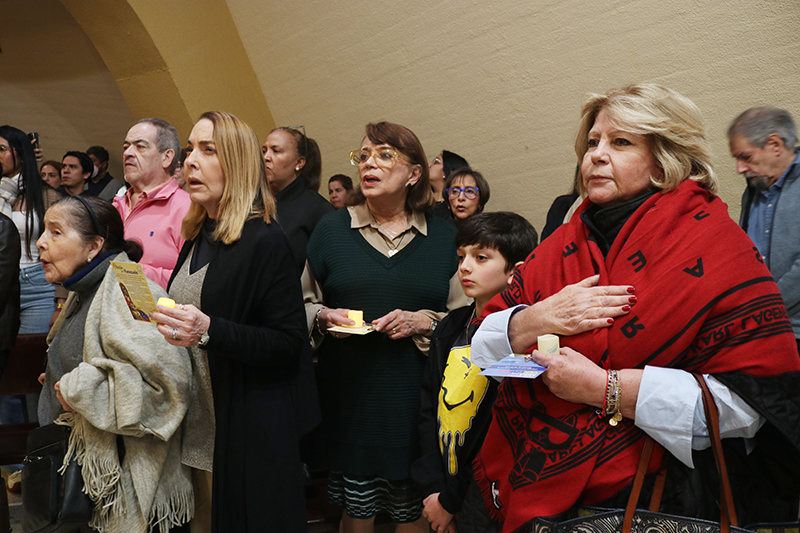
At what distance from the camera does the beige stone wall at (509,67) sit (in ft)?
10.1

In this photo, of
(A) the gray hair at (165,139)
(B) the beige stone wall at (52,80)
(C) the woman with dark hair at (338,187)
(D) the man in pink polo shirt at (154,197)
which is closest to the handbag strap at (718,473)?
(D) the man in pink polo shirt at (154,197)

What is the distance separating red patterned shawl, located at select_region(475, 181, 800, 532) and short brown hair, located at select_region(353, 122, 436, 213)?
4.59 feet

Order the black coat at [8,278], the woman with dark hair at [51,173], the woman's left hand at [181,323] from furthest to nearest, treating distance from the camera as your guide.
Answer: the woman with dark hair at [51,173] → the black coat at [8,278] → the woman's left hand at [181,323]

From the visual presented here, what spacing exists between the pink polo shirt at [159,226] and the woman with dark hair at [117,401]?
0.40m

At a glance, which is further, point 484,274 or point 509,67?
point 509,67

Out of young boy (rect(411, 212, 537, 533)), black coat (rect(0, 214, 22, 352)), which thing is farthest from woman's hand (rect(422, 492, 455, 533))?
black coat (rect(0, 214, 22, 352))

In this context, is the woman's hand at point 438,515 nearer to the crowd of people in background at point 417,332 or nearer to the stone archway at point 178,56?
the crowd of people in background at point 417,332

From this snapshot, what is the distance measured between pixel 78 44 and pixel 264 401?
302 inches

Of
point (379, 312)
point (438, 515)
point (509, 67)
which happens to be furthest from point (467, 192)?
point (438, 515)

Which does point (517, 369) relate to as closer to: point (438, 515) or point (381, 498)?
point (438, 515)

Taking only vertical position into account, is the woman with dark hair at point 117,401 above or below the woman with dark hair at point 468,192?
below

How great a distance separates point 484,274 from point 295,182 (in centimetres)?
188

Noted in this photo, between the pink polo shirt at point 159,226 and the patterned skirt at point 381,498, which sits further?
the pink polo shirt at point 159,226

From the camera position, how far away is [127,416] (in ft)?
7.49
